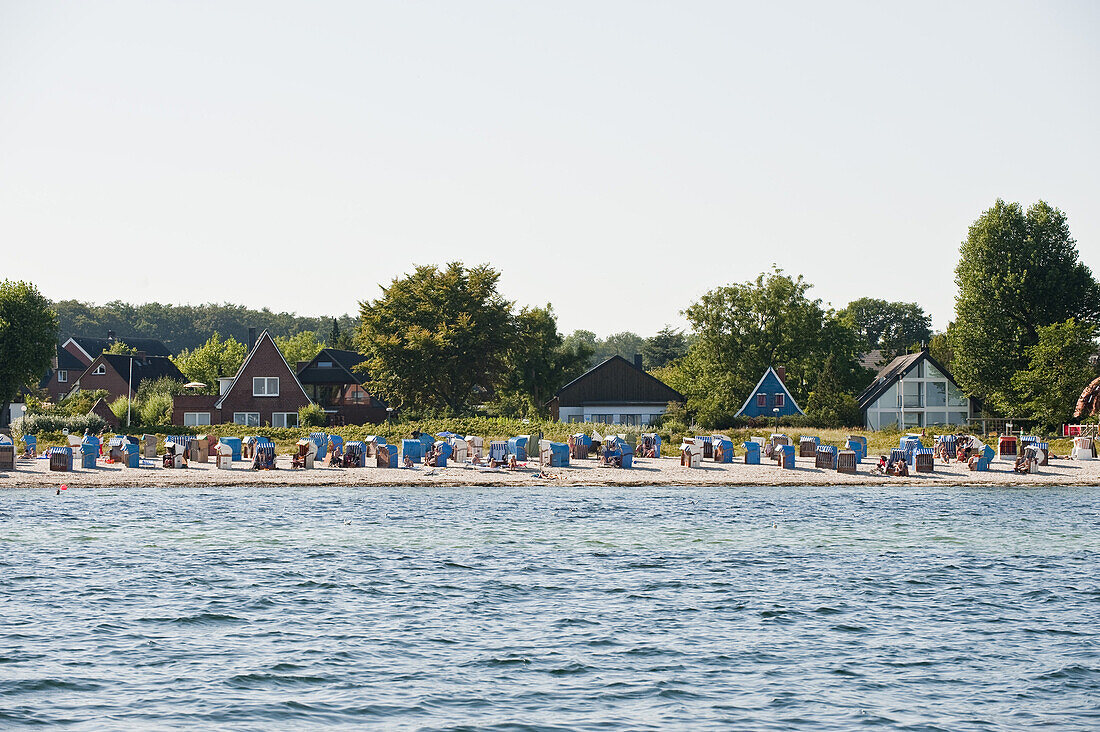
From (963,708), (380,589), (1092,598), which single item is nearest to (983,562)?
(1092,598)

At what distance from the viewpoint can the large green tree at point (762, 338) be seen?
8944 cm

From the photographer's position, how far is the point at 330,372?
84625 mm

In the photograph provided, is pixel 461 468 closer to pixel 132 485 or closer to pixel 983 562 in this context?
Answer: pixel 132 485

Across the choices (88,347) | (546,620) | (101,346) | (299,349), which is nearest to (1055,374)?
(546,620)

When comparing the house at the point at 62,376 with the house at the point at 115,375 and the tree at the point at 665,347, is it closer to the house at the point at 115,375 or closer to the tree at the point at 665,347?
the house at the point at 115,375

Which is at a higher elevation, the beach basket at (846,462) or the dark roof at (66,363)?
the dark roof at (66,363)

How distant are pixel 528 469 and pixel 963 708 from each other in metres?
32.5

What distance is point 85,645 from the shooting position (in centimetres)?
1666

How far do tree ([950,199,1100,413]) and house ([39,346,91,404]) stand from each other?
268ft

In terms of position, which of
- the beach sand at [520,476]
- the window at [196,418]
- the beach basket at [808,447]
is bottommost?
the beach sand at [520,476]

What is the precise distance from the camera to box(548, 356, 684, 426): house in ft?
279

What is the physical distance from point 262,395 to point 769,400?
3830cm

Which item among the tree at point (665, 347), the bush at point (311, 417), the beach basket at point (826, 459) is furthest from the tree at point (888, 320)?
the beach basket at point (826, 459)

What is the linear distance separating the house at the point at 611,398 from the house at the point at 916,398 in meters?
14.9
